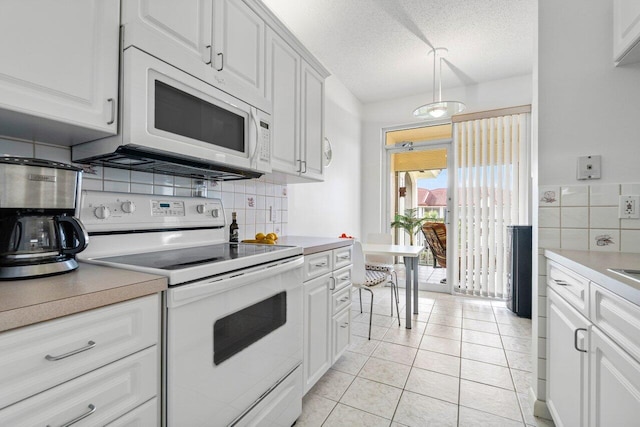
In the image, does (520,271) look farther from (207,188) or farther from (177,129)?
(177,129)

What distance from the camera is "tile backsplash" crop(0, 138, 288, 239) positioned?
113 centimetres

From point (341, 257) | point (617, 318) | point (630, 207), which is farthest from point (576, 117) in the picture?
point (341, 257)

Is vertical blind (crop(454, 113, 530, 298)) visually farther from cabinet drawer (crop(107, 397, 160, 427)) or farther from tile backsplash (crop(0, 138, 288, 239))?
cabinet drawer (crop(107, 397, 160, 427))

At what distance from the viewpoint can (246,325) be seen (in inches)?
46.2

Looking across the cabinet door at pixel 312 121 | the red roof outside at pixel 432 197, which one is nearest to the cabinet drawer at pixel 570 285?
the cabinet door at pixel 312 121

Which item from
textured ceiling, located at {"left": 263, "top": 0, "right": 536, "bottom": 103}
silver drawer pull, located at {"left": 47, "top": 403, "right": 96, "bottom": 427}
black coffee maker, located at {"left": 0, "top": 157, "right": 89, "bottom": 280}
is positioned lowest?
silver drawer pull, located at {"left": 47, "top": 403, "right": 96, "bottom": 427}

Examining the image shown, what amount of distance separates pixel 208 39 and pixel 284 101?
25.4 inches

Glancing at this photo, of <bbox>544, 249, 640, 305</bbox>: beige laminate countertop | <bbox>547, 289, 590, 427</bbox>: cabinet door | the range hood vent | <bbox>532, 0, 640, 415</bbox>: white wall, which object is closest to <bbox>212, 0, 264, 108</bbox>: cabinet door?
the range hood vent

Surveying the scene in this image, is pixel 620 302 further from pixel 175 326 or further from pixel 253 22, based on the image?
pixel 253 22

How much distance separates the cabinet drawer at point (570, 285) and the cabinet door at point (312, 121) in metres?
1.54

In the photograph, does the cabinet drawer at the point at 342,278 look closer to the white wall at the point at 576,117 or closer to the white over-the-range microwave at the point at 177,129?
the white over-the-range microwave at the point at 177,129

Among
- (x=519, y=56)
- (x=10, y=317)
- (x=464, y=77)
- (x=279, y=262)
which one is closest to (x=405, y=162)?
(x=464, y=77)

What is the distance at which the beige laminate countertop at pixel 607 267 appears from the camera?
2.53ft

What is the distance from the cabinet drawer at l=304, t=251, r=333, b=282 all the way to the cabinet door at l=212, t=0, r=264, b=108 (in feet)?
2.92
